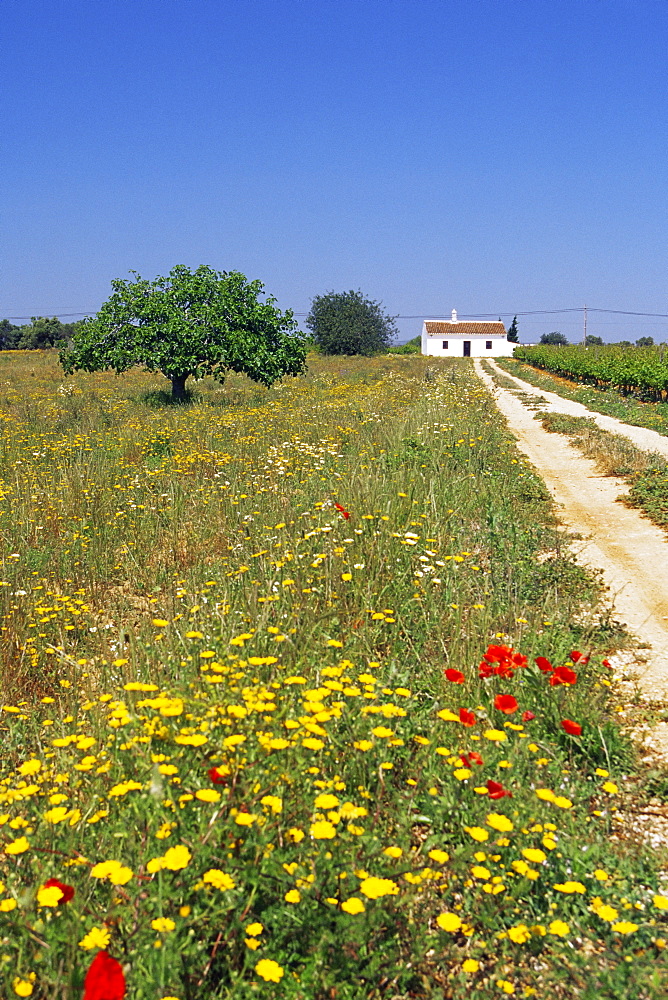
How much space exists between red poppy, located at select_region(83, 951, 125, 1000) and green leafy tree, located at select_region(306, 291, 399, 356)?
2777 inches

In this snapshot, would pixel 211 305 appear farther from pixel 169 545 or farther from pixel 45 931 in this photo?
pixel 45 931

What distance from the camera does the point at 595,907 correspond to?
2.21 m

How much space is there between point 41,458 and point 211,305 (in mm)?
9526

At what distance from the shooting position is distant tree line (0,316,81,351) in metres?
64.4

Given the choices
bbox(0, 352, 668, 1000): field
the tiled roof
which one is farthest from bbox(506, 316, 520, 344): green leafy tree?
bbox(0, 352, 668, 1000): field

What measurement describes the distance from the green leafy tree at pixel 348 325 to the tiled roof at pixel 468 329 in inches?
754

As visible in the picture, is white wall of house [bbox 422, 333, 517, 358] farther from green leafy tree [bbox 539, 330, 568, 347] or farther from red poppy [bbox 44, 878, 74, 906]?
red poppy [bbox 44, 878, 74, 906]

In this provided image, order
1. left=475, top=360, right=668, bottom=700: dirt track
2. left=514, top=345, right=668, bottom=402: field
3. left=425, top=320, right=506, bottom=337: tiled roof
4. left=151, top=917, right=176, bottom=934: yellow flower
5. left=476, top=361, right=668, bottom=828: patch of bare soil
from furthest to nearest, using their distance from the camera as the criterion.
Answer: left=425, top=320, right=506, bottom=337: tiled roof
left=514, top=345, right=668, bottom=402: field
left=475, top=360, right=668, bottom=700: dirt track
left=476, top=361, right=668, bottom=828: patch of bare soil
left=151, top=917, right=176, bottom=934: yellow flower

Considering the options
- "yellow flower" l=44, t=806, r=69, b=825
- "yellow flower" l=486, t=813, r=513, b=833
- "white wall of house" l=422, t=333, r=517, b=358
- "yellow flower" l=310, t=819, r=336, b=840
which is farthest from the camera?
"white wall of house" l=422, t=333, r=517, b=358

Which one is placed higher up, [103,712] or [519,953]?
[103,712]

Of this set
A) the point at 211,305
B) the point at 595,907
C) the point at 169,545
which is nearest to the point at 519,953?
the point at 595,907

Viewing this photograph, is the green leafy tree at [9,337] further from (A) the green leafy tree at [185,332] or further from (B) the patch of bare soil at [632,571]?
(B) the patch of bare soil at [632,571]

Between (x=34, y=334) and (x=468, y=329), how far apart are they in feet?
175

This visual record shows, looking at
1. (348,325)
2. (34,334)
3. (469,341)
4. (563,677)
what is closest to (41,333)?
(34,334)
